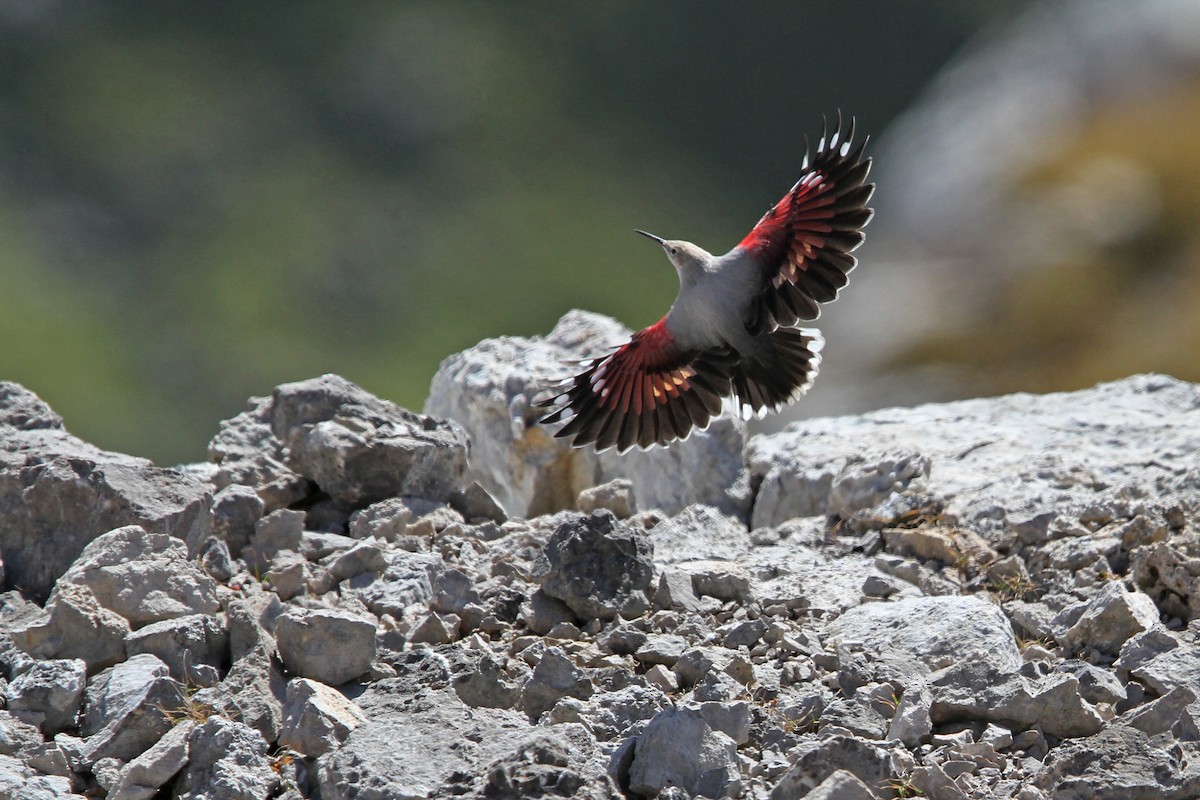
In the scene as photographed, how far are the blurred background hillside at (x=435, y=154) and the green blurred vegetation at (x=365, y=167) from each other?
20 cm

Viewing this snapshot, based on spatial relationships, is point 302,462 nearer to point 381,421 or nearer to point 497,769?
point 381,421

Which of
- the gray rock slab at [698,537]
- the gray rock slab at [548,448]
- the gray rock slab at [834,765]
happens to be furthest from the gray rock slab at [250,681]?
the gray rock slab at [548,448]

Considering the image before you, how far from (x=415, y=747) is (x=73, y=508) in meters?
2.78

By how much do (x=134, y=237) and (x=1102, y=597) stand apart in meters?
87.5

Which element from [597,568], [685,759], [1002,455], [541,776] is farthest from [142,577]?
[1002,455]

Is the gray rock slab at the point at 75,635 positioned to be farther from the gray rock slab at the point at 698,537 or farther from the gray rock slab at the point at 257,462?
the gray rock slab at the point at 698,537

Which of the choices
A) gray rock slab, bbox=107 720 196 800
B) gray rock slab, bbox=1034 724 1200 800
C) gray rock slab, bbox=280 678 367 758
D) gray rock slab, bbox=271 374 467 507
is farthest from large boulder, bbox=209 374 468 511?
gray rock slab, bbox=1034 724 1200 800

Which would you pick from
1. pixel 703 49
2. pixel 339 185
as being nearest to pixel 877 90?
pixel 703 49

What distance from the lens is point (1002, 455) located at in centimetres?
954

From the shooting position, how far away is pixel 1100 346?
41.1 metres

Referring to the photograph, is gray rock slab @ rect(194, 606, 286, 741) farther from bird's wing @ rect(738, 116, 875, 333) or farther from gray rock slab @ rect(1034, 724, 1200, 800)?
bird's wing @ rect(738, 116, 875, 333)

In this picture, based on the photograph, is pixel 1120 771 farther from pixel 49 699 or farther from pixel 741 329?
pixel 49 699

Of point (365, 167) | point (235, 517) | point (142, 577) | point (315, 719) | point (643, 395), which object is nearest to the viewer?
point (315, 719)

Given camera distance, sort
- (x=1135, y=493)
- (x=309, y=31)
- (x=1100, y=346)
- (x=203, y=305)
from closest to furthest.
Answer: (x=1135, y=493), (x=1100, y=346), (x=203, y=305), (x=309, y=31)
